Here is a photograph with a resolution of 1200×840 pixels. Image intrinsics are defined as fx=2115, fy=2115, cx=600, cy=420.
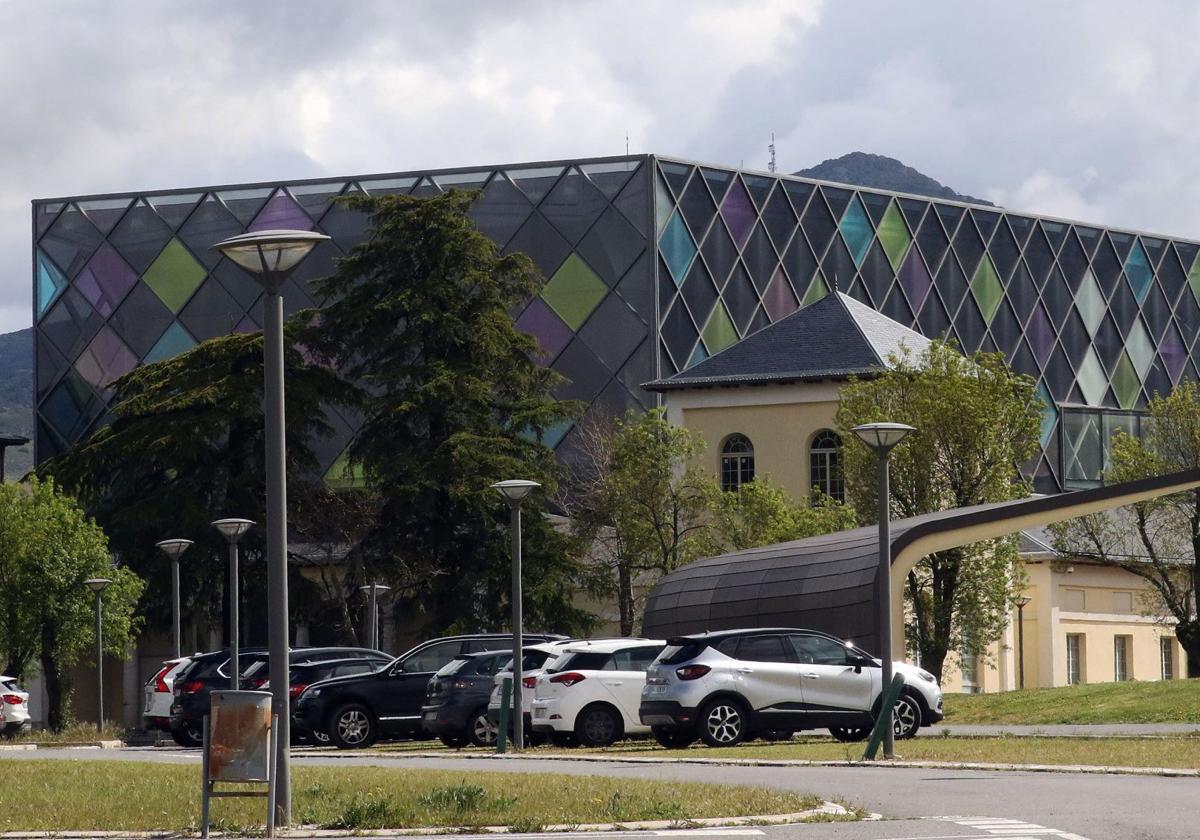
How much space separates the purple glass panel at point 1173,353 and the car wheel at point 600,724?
66665 mm

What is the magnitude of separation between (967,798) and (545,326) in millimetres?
56271

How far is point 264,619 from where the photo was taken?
5941cm

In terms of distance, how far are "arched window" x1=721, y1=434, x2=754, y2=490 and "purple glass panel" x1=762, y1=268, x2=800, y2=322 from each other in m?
15.8

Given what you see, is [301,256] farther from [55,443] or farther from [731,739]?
[55,443]

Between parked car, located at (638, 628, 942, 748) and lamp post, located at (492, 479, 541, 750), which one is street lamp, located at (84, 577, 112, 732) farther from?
parked car, located at (638, 628, 942, 748)

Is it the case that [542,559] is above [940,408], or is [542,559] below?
below

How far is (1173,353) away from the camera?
91.8m

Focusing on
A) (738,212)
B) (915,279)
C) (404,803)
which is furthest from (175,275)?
(404,803)

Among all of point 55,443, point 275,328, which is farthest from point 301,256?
point 55,443

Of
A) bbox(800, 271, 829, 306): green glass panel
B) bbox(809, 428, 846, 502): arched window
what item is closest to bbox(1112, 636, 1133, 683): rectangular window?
bbox(809, 428, 846, 502): arched window

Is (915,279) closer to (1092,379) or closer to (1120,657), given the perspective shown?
(1092,379)

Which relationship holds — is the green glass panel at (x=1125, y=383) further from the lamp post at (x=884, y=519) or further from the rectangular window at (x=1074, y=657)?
the lamp post at (x=884, y=519)

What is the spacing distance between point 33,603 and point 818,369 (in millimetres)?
22008

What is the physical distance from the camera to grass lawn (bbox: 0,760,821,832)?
15.6 meters
